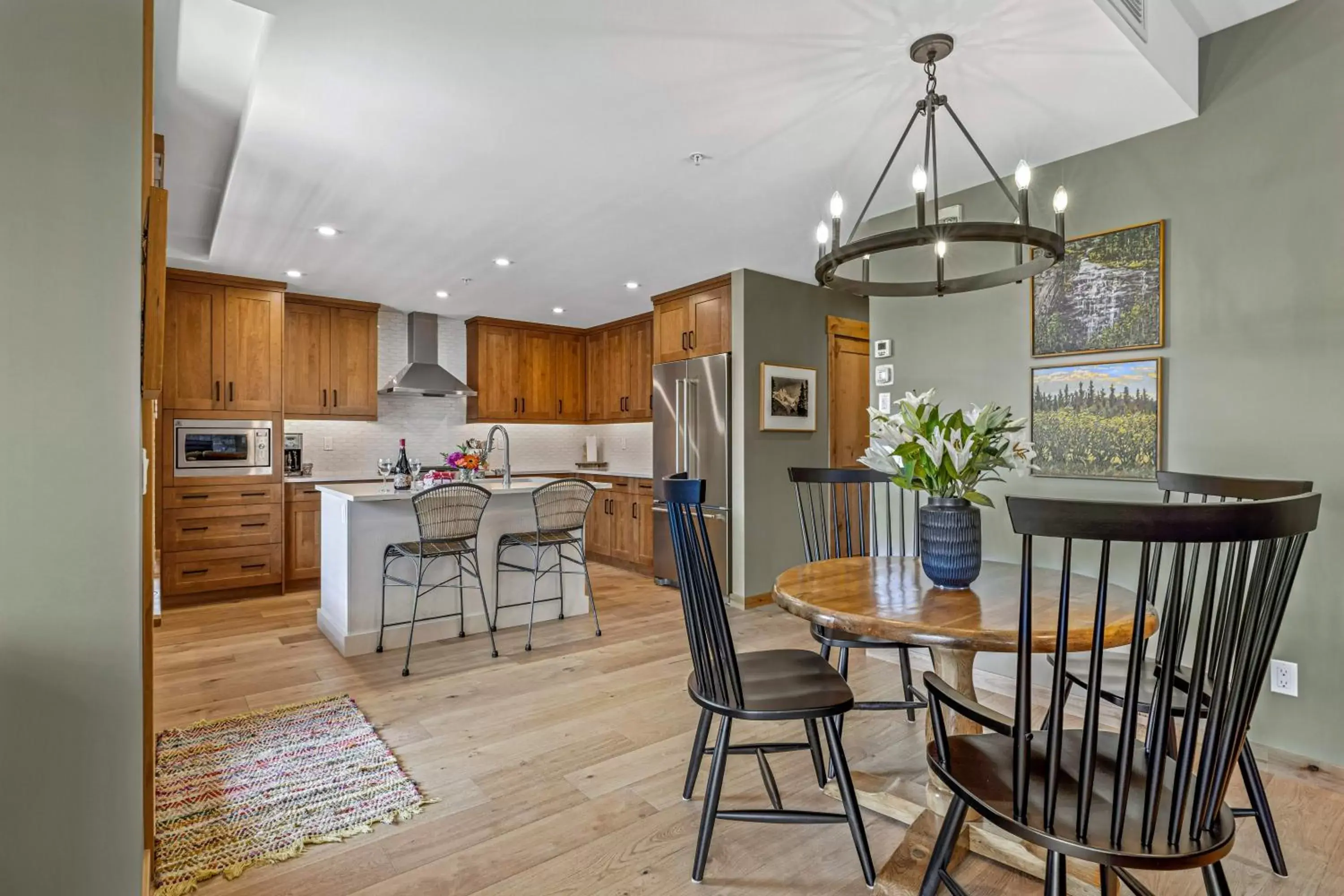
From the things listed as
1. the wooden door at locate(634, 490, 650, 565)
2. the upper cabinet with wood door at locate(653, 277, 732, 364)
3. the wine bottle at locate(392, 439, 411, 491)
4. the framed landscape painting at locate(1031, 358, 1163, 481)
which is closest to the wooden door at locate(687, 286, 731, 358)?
the upper cabinet with wood door at locate(653, 277, 732, 364)

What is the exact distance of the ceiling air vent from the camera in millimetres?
2004

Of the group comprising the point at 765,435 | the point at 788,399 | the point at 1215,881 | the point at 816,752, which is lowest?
the point at 816,752

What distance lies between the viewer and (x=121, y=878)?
106 centimetres

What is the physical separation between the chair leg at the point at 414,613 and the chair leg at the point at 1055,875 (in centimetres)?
294

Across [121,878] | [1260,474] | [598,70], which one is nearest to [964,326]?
[1260,474]

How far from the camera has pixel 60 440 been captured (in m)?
0.87

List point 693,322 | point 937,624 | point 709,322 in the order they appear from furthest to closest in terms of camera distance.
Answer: point 693,322, point 709,322, point 937,624

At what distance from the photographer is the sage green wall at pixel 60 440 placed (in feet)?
2.69

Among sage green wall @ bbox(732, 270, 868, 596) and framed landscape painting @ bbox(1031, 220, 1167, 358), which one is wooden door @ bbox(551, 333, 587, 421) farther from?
framed landscape painting @ bbox(1031, 220, 1167, 358)

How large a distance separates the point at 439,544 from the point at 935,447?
9.20ft

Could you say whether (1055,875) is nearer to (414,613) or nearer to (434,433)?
(414,613)

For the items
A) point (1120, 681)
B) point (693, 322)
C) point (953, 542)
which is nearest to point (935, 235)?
point (953, 542)

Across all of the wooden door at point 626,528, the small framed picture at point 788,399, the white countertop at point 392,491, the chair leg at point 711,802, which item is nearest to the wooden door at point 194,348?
the white countertop at point 392,491

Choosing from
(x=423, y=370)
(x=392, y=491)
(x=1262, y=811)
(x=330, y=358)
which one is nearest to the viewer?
(x=1262, y=811)
